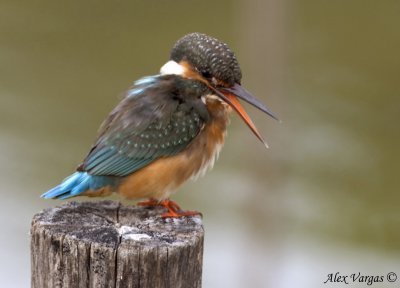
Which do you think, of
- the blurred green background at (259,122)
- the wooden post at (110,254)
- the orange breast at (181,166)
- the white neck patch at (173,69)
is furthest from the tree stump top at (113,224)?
the blurred green background at (259,122)

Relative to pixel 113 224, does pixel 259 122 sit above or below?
above

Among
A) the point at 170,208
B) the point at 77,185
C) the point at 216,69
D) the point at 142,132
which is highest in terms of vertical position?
the point at 216,69

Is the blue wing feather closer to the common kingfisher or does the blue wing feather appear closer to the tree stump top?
the common kingfisher

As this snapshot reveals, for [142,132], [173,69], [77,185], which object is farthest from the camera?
[173,69]

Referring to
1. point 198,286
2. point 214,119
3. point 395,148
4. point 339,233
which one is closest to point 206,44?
point 214,119

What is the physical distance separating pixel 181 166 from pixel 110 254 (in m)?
1.22

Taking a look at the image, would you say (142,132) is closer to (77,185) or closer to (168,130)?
(168,130)

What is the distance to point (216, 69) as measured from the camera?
4.41 meters

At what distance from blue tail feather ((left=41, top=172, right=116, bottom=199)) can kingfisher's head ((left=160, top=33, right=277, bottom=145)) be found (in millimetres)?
648

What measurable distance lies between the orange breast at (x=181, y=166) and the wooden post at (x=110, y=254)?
0.76m

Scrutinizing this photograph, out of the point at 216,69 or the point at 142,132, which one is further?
the point at 216,69

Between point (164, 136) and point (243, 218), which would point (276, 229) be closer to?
point (243, 218)

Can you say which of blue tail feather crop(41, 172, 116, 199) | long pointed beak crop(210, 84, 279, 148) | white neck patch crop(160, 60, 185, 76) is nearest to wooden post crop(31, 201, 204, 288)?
blue tail feather crop(41, 172, 116, 199)

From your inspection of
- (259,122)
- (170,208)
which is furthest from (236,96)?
(259,122)
